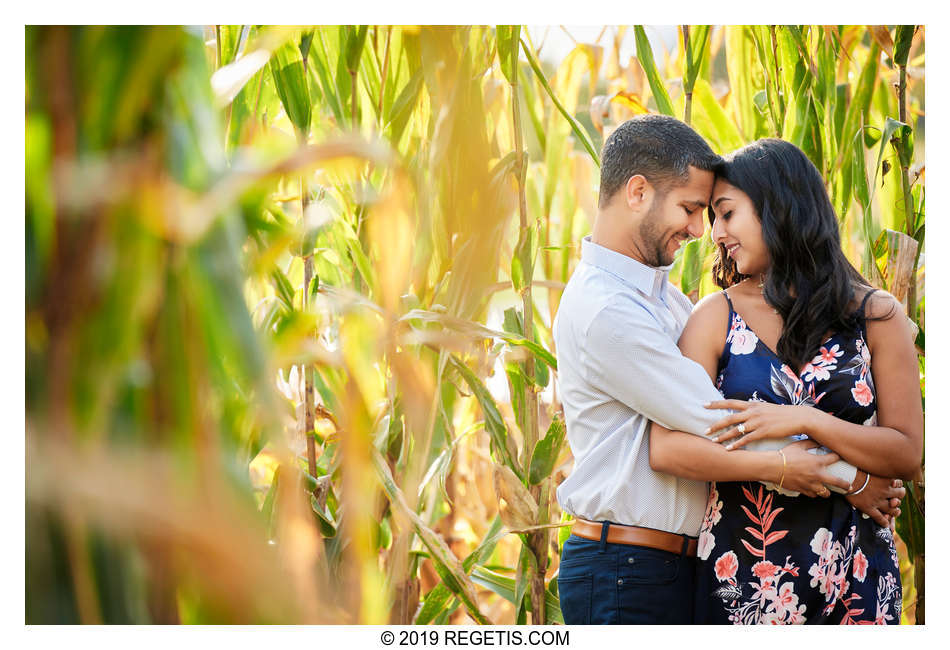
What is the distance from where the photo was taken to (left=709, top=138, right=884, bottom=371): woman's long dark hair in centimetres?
104

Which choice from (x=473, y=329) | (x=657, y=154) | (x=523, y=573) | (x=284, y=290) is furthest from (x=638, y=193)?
(x=523, y=573)

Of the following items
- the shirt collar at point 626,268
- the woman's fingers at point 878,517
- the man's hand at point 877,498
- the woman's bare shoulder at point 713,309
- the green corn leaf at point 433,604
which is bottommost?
the green corn leaf at point 433,604

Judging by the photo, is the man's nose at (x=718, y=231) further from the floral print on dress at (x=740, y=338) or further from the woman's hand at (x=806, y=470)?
the woman's hand at (x=806, y=470)

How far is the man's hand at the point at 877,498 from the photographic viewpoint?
1.02m

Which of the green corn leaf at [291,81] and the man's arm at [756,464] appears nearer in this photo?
the man's arm at [756,464]

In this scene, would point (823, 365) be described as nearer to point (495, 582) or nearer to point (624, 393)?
point (624, 393)

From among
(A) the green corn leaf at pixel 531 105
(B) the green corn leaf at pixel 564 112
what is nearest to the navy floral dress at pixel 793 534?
(B) the green corn leaf at pixel 564 112

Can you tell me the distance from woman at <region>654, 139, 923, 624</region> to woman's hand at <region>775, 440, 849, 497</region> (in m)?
0.03

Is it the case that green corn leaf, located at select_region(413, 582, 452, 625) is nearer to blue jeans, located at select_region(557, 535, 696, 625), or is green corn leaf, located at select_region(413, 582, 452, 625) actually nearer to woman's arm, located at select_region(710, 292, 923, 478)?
blue jeans, located at select_region(557, 535, 696, 625)

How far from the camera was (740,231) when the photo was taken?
1097 millimetres

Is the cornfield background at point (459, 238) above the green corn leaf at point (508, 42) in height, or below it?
below

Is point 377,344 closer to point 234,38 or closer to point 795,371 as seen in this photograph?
point 234,38

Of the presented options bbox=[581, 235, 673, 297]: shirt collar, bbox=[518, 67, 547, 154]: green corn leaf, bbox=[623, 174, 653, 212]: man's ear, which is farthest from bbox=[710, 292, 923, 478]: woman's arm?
bbox=[518, 67, 547, 154]: green corn leaf

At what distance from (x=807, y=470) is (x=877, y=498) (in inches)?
4.8
